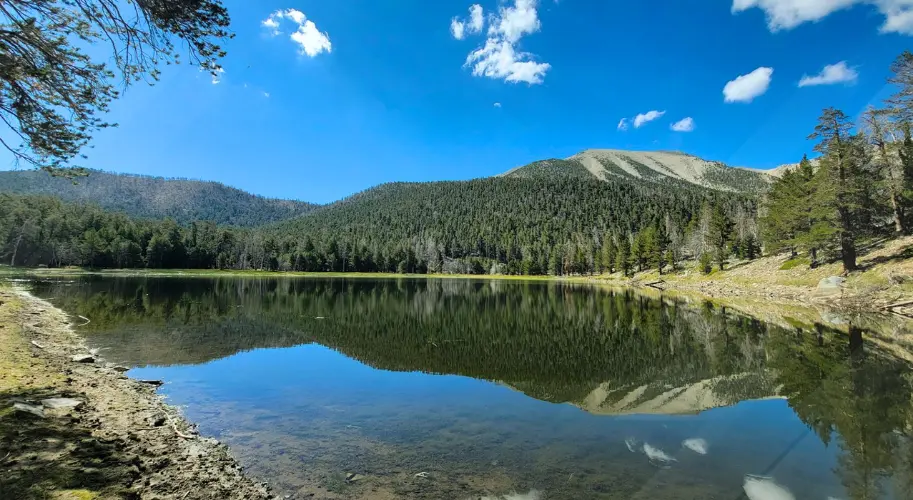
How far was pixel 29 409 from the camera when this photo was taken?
8.70m

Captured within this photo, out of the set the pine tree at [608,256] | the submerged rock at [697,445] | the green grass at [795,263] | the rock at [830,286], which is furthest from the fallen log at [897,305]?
the pine tree at [608,256]

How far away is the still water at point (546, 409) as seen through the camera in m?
8.41

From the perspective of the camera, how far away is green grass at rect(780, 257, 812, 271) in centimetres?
5041

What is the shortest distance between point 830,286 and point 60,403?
169 ft

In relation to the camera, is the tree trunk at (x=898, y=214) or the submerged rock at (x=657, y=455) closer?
the submerged rock at (x=657, y=455)

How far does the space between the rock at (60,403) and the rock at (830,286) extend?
50123mm

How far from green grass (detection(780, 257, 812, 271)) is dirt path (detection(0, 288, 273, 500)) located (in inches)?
2410

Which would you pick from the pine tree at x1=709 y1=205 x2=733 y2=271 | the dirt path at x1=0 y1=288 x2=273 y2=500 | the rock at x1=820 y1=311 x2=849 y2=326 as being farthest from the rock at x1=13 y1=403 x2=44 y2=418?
the pine tree at x1=709 y1=205 x2=733 y2=271

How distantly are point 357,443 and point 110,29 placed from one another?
36.4 feet

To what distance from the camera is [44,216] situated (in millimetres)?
117438

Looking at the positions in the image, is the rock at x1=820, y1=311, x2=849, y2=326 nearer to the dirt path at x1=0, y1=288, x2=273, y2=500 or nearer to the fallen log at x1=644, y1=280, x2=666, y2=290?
the dirt path at x1=0, y1=288, x2=273, y2=500

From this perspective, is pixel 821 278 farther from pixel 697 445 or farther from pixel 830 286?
pixel 697 445

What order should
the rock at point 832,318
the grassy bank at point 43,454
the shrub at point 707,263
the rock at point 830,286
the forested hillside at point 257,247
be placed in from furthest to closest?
the forested hillside at point 257,247 → the shrub at point 707,263 → the rock at point 830,286 → the rock at point 832,318 → the grassy bank at point 43,454

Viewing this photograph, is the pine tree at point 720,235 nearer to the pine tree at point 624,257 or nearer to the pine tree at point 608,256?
the pine tree at point 624,257
